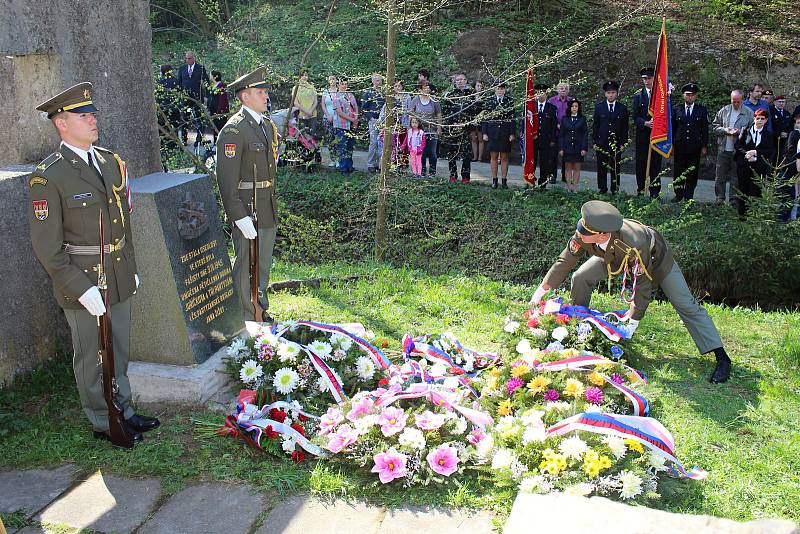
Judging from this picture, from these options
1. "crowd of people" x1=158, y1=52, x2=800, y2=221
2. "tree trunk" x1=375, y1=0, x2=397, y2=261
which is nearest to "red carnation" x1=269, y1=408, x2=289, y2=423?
"tree trunk" x1=375, y1=0, x2=397, y2=261

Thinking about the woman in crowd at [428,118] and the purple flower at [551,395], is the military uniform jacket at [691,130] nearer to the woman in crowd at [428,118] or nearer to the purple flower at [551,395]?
the woman in crowd at [428,118]

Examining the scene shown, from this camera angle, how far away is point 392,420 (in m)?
4.77

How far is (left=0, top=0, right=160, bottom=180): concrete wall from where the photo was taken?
17.8 ft

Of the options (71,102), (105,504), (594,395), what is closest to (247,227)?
(71,102)

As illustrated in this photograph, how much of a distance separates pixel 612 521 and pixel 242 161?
193 inches

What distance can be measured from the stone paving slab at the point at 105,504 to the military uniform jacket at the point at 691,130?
34.9 ft

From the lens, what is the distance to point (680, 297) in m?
6.29

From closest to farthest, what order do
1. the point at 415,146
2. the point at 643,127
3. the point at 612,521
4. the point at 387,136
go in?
the point at 612,521 < the point at 387,136 < the point at 643,127 < the point at 415,146

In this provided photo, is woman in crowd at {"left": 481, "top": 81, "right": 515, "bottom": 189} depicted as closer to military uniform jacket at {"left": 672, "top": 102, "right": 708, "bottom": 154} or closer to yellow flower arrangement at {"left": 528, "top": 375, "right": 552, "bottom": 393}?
military uniform jacket at {"left": 672, "top": 102, "right": 708, "bottom": 154}

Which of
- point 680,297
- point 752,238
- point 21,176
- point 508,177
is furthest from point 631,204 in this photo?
point 21,176

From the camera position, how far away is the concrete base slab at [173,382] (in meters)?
5.45

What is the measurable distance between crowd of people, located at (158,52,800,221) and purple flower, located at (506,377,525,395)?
6.20 meters

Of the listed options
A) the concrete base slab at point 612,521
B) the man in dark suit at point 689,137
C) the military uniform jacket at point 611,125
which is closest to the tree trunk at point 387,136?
the military uniform jacket at point 611,125

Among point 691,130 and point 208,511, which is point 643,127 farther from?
point 208,511
